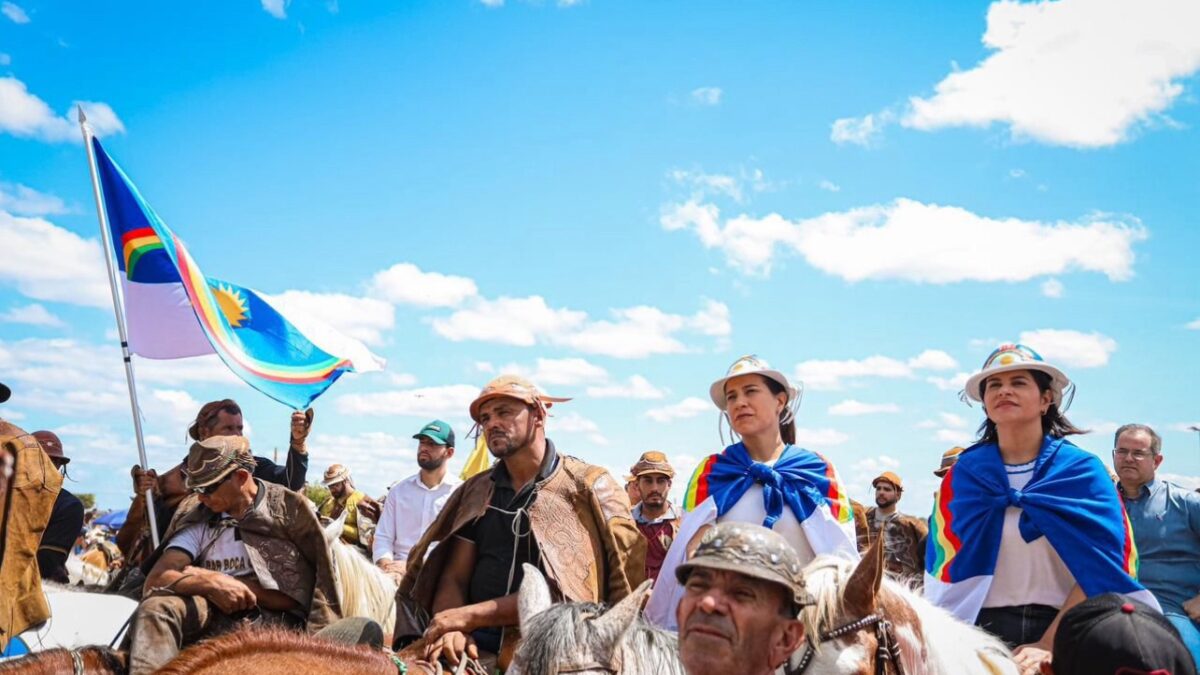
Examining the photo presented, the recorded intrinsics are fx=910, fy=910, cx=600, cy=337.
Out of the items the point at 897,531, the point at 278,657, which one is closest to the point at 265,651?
the point at 278,657

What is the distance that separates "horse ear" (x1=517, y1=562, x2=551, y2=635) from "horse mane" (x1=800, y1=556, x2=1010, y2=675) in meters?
1.17

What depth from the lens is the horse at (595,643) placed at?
10.0 ft

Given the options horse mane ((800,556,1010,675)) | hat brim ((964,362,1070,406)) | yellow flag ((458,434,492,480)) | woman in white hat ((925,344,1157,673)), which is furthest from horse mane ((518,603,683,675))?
yellow flag ((458,434,492,480))

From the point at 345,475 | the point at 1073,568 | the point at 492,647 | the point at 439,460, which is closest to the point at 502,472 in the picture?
the point at 492,647

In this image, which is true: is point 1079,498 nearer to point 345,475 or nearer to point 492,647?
point 492,647

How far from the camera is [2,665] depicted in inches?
152

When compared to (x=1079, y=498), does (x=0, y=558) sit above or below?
below

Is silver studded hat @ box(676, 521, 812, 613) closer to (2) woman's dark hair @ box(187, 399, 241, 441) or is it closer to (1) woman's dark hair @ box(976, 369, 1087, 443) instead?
(1) woman's dark hair @ box(976, 369, 1087, 443)

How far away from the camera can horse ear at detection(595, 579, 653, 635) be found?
3.14 metres

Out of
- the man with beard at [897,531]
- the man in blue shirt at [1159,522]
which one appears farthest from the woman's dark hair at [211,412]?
the man in blue shirt at [1159,522]

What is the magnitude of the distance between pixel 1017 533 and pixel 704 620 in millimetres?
2007

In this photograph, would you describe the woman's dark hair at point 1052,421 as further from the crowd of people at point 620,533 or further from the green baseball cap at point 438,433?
the green baseball cap at point 438,433

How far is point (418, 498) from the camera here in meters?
8.39

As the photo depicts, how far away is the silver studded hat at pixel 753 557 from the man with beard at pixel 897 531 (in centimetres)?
667
